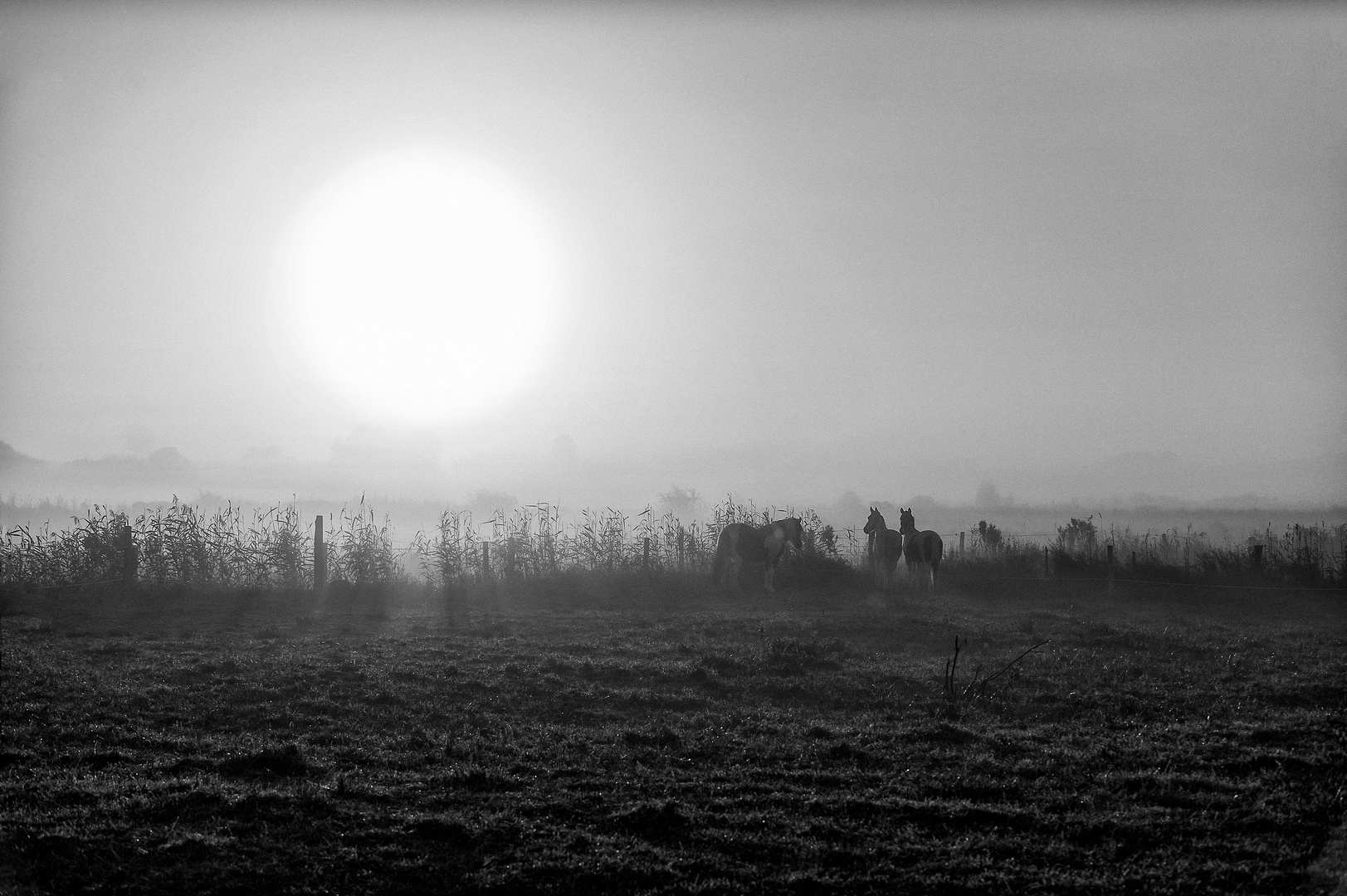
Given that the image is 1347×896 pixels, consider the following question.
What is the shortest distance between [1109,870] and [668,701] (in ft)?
17.1

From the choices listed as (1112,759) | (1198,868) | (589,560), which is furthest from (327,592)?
(1198,868)

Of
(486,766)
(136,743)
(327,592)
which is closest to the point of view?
(486,766)

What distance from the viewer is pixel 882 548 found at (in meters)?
23.2

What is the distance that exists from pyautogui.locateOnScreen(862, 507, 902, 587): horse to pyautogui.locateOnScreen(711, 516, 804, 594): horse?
243cm

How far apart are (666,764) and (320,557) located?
47.7ft

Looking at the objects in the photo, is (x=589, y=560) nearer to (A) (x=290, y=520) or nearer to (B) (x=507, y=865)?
(A) (x=290, y=520)

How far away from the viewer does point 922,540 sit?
22078 millimetres

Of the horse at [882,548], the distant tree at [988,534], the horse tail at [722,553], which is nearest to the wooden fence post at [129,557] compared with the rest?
the horse tail at [722,553]

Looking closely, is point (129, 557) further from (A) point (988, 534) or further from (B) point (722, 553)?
(A) point (988, 534)

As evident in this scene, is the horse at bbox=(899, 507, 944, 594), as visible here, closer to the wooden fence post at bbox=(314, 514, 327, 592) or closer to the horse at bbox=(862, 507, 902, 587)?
the horse at bbox=(862, 507, 902, 587)

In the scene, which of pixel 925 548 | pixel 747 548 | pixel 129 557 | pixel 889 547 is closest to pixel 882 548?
pixel 889 547

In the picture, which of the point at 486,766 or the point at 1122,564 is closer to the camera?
the point at 486,766

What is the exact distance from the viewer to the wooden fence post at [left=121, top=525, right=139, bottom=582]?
18.6m

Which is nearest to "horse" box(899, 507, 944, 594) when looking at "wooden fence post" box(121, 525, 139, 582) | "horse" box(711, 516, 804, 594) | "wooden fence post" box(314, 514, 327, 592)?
"horse" box(711, 516, 804, 594)
